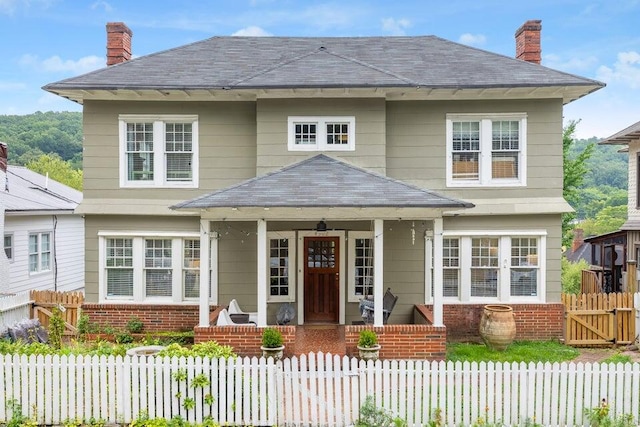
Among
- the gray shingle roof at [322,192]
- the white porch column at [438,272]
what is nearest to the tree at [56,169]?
Result: the gray shingle roof at [322,192]

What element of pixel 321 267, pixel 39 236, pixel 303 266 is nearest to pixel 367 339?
pixel 321 267

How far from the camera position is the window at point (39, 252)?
1884 cm

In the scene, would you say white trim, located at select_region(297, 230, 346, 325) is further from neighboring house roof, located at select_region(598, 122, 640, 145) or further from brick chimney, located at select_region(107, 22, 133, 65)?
neighboring house roof, located at select_region(598, 122, 640, 145)

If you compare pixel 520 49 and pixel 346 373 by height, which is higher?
pixel 520 49

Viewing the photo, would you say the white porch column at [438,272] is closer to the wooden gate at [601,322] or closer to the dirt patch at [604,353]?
the dirt patch at [604,353]

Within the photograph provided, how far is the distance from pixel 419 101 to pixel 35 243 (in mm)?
16001

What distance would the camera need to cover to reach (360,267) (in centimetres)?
1345

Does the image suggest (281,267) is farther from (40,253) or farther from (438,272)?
(40,253)

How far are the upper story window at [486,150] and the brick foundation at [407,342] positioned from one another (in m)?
4.61

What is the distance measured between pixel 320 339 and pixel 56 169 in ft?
141

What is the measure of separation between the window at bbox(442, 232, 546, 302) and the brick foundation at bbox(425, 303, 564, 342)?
306mm

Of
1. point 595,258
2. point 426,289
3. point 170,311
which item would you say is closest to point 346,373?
point 426,289

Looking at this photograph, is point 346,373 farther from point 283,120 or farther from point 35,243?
point 35,243

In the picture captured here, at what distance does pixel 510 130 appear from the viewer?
514 inches
